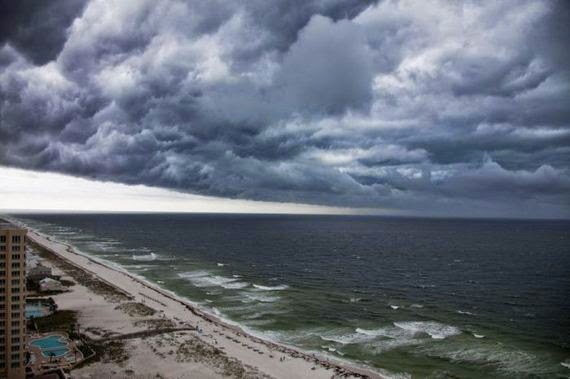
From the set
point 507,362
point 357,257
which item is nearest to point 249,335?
point 507,362

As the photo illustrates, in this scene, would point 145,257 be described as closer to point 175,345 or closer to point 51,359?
point 175,345

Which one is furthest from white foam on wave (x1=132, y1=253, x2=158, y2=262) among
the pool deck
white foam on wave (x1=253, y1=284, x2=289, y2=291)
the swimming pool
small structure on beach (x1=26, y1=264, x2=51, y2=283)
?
the pool deck

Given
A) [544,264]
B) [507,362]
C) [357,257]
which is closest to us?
[507,362]

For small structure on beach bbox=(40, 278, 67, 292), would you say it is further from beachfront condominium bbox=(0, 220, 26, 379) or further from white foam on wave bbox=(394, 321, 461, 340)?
white foam on wave bbox=(394, 321, 461, 340)

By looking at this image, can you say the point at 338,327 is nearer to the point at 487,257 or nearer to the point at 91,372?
the point at 91,372

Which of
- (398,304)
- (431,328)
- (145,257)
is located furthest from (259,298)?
(145,257)

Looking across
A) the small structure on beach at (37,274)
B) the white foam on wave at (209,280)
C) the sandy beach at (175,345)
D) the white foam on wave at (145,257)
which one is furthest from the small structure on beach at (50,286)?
the white foam on wave at (145,257)
